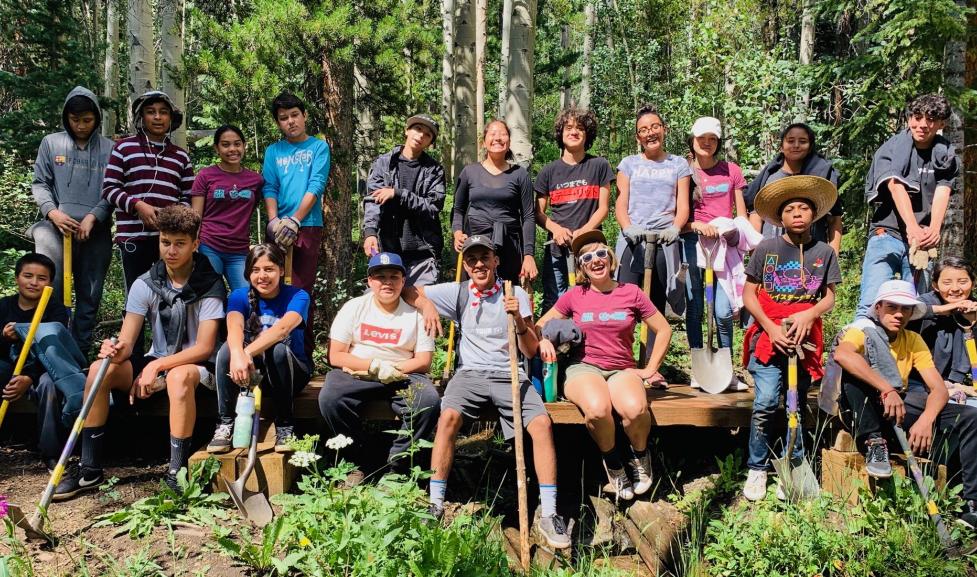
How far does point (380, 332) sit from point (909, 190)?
4.09 meters

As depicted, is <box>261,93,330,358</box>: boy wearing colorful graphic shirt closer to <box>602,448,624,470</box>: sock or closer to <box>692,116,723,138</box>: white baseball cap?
<box>602,448,624,470</box>: sock

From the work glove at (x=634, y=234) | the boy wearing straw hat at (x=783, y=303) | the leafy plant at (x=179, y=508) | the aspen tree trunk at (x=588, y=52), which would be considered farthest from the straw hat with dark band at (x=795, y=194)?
the aspen tree trunk at (x=588, y=52)

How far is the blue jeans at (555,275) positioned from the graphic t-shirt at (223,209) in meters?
2.46

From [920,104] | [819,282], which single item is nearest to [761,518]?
[819,282]

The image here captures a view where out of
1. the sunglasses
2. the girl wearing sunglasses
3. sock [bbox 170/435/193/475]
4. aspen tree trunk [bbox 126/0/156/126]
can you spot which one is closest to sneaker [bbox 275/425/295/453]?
sock [bbox 170/435/193/475]

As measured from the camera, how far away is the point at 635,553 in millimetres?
5164

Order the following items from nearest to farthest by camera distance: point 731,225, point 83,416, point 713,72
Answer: point 83,416
point 731,225
point 713,72

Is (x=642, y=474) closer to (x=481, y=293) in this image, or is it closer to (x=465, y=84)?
(x=481, y=293)

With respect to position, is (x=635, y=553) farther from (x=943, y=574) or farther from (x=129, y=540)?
(x=129, y=540)

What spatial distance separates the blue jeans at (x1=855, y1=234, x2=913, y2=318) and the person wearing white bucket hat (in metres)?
0.44

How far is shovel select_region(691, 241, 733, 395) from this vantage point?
5562 millimetres

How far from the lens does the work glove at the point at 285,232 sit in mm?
5457

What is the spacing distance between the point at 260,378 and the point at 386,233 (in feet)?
5.43

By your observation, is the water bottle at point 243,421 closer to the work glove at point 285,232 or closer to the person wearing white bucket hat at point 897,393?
the work glove at point 285,232
